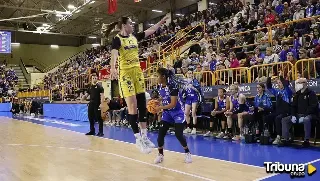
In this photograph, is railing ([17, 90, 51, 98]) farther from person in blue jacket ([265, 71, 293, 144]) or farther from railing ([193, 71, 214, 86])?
person in blue jacket ([265, 71, 293, 144])

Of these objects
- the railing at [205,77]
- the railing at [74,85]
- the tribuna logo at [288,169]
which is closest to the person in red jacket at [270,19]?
the railing at [205,77]

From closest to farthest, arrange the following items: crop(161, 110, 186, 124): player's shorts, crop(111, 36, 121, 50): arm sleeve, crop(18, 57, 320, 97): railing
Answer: crop(111, 36, 121, 50): arm sleeve → crop(161, 110, 186, 124): player's shorts → crop(18, 57, 320, 97): railing

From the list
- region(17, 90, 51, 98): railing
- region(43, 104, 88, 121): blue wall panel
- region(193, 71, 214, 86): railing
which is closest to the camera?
region(193, 71, 214, 86): railing

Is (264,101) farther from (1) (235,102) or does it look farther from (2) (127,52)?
(2) (127,52)

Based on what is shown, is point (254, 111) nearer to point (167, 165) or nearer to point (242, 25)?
point (167, 165)

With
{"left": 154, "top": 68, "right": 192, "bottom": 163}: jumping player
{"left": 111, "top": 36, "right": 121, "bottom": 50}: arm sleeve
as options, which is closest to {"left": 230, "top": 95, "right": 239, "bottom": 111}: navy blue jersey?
{"left": 154, "top": 68, "right": 192, "bottom": 163}: jumping player

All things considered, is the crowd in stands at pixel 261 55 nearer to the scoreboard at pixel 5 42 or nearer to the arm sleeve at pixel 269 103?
the arm sleeve at pixel 269 103

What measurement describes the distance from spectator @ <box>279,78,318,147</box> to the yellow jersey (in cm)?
386

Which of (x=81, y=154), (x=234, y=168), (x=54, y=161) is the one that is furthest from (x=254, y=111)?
(x=54, y=161)

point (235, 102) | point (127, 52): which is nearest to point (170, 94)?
point (127, 52)

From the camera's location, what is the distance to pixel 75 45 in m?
41.7

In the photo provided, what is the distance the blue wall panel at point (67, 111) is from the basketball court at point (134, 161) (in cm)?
792

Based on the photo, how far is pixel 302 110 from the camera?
23.1ft

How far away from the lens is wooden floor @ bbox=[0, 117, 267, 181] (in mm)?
4527
